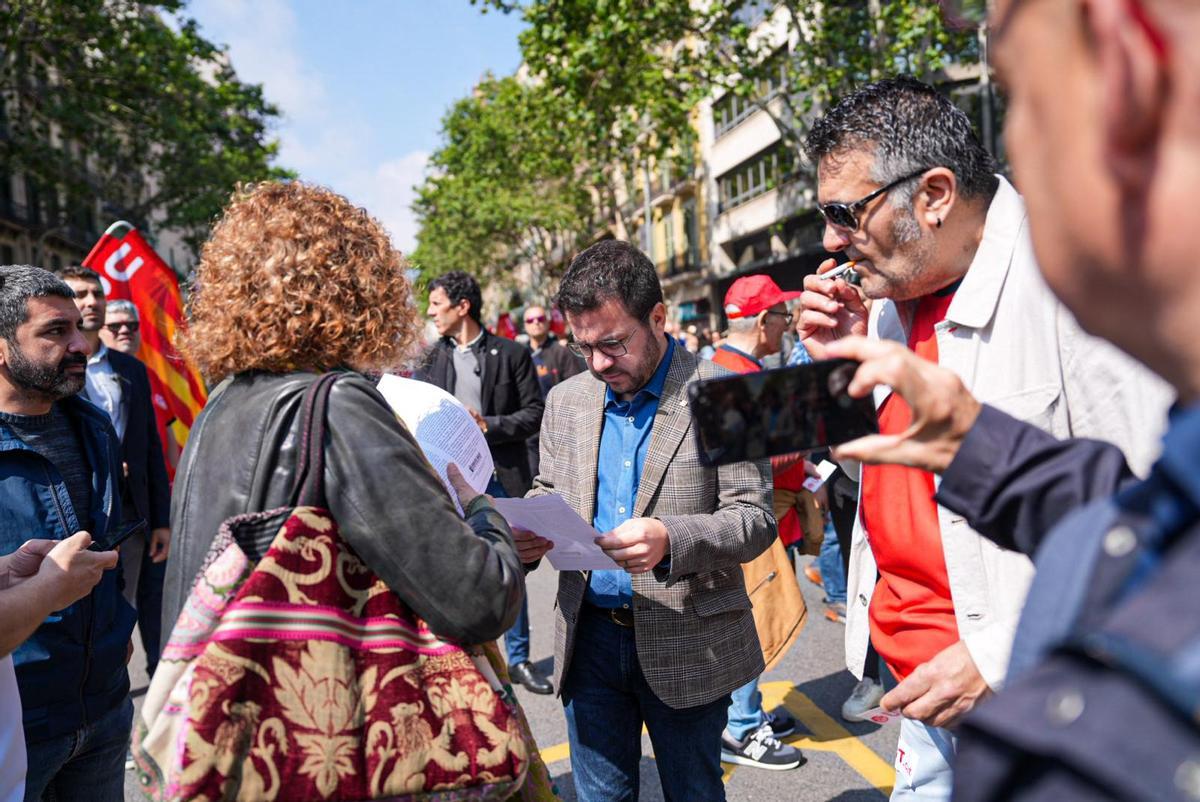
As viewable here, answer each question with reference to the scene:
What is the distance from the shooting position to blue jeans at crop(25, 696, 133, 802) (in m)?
2.53

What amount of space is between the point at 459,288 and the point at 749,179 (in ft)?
80.1

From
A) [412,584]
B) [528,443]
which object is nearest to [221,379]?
[412,584]

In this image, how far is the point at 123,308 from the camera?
582 cm

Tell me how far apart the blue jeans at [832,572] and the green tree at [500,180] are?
2105 cm

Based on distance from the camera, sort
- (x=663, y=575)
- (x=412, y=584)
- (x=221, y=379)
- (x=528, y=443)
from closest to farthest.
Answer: (x=412, y=584)
(x=221, y=379)
(x=663, y=575)
(x=528, y=443)

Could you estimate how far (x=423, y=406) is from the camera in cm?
198

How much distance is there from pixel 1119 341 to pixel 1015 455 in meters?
0.49

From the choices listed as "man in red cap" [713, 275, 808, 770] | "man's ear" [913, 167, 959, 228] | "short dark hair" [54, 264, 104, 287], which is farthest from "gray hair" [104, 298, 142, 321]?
"man's ear" [913, 167, 959, 228]

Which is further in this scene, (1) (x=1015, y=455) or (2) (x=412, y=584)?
(2) (x=412, y=584)

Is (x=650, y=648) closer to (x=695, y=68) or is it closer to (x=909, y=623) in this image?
(x=909, y=623)

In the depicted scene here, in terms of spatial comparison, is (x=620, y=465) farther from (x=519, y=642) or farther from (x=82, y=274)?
(x=82, y=274)

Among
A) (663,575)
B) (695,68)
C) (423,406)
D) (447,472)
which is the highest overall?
(695,68)

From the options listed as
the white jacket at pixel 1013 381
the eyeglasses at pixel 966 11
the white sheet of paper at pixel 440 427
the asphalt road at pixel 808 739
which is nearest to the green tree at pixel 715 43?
the asphalt road at pixel 808 739

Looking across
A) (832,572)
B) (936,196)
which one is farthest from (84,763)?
(832,572)
